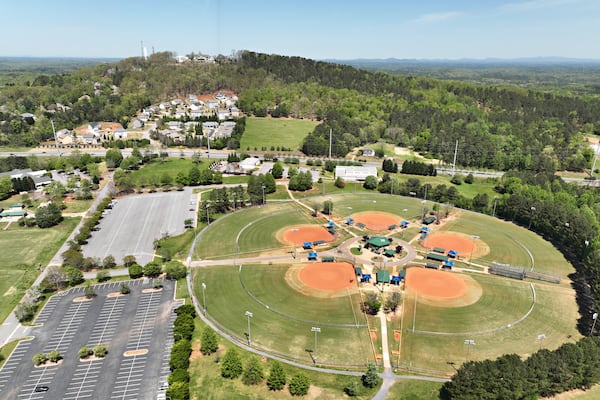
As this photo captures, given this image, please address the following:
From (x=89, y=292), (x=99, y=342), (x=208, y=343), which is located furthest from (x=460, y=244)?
(x=89, y=292)

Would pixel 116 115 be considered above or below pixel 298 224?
above

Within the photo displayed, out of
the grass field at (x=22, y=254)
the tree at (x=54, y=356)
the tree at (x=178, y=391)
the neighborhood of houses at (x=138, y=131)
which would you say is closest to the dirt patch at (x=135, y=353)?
the tree at (x=54, y=356)

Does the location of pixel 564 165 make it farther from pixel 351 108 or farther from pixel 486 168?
pixel 351 108

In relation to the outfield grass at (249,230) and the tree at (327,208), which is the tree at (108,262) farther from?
the tree at (327,208)

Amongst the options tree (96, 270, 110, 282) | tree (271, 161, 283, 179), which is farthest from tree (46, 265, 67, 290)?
tree (271, 161, 283, 179)

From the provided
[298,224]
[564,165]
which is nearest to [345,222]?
[298,224]

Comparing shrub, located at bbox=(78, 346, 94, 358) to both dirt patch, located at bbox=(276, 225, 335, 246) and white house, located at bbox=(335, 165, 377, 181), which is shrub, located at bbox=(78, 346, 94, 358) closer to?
dirt patch, located at bbox=(276, 225, 335, 246)

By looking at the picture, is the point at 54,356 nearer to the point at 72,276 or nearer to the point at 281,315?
the point at 72,276
